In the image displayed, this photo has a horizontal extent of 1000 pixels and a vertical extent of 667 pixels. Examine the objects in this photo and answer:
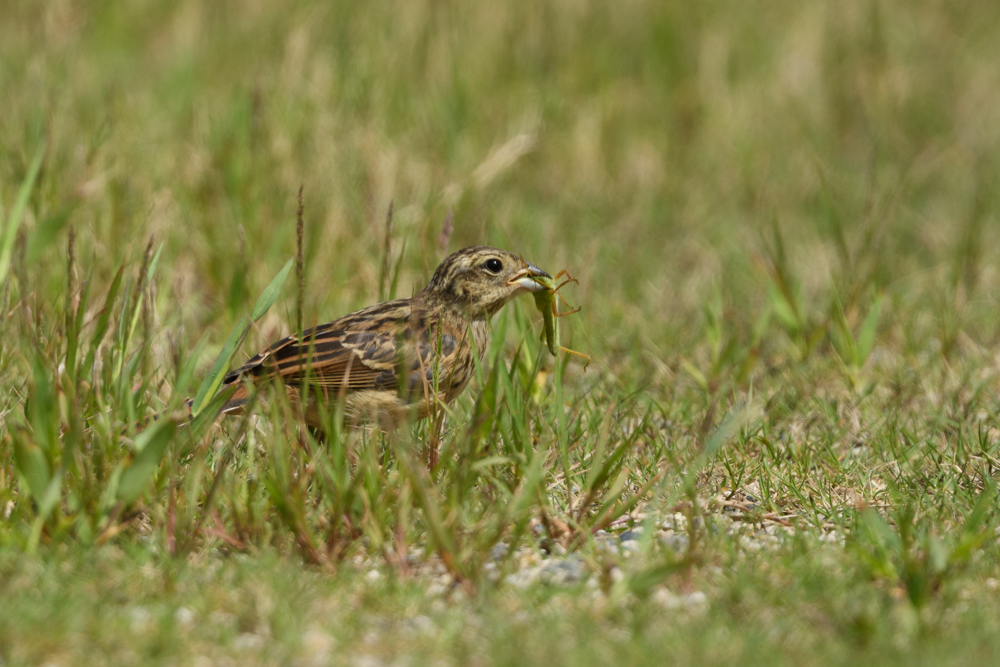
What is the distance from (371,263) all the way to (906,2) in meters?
6.67

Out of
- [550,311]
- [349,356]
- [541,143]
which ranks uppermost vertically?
[541,143]

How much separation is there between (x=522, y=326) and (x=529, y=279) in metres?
0.23

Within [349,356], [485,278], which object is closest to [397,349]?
[349,356]

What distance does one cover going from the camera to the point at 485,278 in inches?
212

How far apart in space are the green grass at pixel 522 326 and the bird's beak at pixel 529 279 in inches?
11.5

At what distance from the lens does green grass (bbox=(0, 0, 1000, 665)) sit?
337cm

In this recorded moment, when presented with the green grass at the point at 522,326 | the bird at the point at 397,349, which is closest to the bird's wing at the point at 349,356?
the bird at the point at 397,349

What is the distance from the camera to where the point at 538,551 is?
388 cm

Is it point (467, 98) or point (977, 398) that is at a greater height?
point (467, 98)

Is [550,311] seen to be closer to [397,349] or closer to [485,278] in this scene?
[485,278]

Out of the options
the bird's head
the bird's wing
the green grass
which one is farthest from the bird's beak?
the bird's wing

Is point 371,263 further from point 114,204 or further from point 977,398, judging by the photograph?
point 977,398

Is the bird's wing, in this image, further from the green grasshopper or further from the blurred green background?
the green grasshopper

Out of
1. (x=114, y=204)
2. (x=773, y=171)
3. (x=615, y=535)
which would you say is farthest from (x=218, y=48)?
(x=615, y=535)
